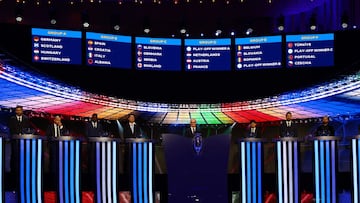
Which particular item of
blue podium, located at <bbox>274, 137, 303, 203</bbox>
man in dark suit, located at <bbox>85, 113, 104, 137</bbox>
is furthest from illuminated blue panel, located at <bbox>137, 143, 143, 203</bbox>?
blue podium, located at <bbox>274, 137, 303, 203</bbox>

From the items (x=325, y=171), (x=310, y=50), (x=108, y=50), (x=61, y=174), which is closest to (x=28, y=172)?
(x=61, y=174)

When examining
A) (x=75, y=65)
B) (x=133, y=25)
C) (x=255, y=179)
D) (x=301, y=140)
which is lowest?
(x=255, y=179)

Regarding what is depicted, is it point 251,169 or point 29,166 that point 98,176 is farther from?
point 251,169

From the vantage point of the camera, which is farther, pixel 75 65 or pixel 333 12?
pixel 333 12

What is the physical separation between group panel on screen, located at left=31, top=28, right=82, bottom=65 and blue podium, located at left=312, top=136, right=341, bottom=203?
13.7 feet

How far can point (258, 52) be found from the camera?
10406mm

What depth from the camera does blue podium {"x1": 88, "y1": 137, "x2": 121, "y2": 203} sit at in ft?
26.1

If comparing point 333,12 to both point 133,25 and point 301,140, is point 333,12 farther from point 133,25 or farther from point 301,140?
point 301,140

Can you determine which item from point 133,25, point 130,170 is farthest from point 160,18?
point 130,170

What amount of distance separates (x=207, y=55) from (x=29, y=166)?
432 centimetres

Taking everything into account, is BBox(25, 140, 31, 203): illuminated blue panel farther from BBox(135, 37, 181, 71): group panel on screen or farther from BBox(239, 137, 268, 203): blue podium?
BBox(135, 37, 181, 71): group panel on screen

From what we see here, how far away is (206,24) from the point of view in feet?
43.4

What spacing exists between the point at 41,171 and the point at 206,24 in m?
6.77

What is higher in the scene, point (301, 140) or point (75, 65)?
point (75, 65)
